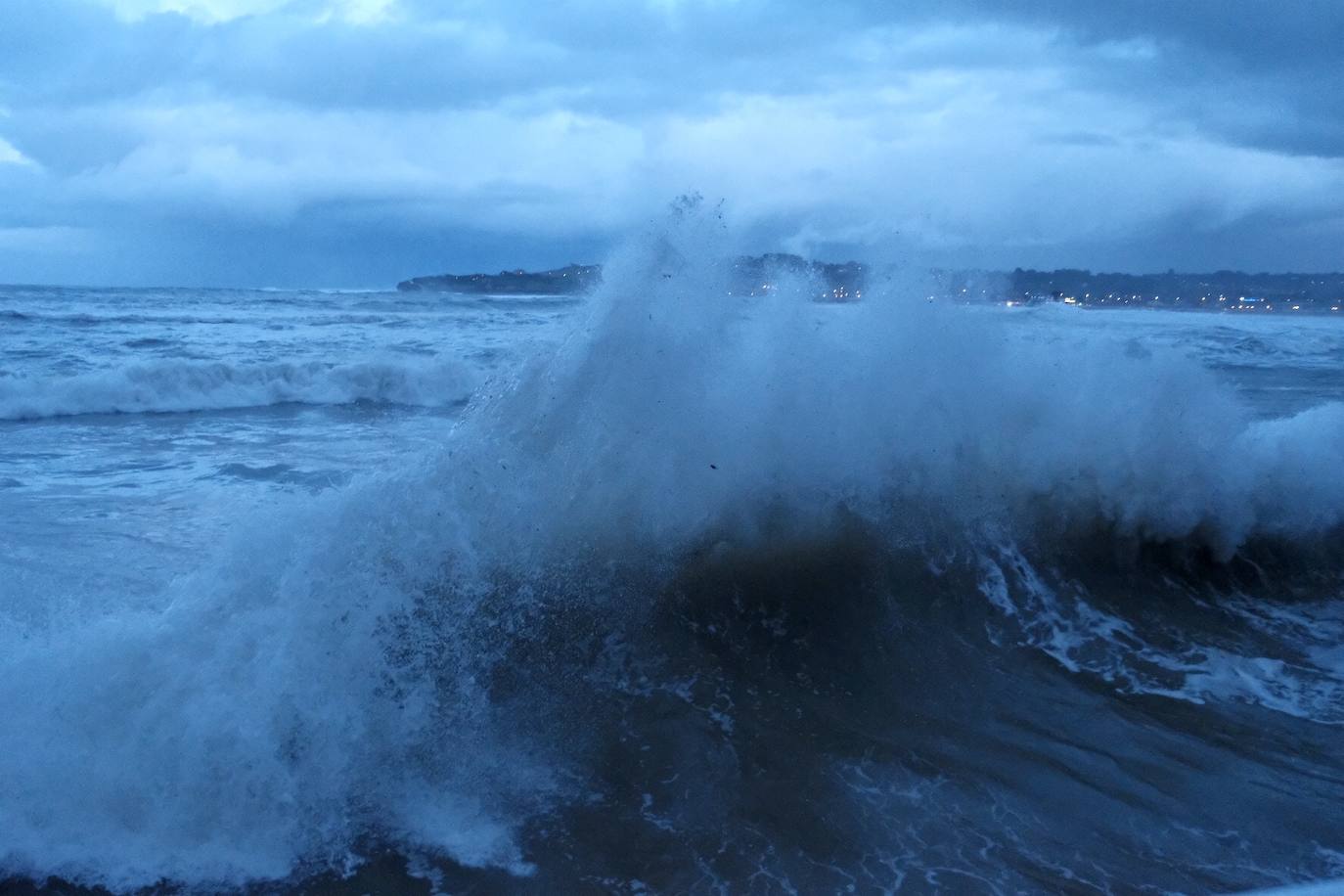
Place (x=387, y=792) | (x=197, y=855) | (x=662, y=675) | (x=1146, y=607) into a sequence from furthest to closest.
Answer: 1. (x=1146, y=607)
2. (x=662, y=675)
3. (x=387, y=792)
4. (x=197, y=855)

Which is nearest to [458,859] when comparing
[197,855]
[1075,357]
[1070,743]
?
[197,855]

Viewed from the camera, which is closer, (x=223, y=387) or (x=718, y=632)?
(x=718, y=632)

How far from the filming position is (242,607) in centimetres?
523

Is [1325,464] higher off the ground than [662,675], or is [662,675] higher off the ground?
[1325,464]

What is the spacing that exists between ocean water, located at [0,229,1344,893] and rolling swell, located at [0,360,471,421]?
21.0 ft

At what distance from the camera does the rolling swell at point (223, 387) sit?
16.6 metres

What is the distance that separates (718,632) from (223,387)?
14951mm

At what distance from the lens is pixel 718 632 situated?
6.44m

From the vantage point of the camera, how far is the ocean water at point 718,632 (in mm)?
4293

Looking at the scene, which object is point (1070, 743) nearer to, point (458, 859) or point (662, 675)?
point (662, 675)

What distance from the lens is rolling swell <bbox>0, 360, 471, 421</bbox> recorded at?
16.6m

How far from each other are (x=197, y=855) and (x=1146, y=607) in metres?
6.27

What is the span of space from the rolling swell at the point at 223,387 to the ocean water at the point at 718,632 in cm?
640

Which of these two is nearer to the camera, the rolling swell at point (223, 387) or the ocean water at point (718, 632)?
the ocean water at point (718, 632)
